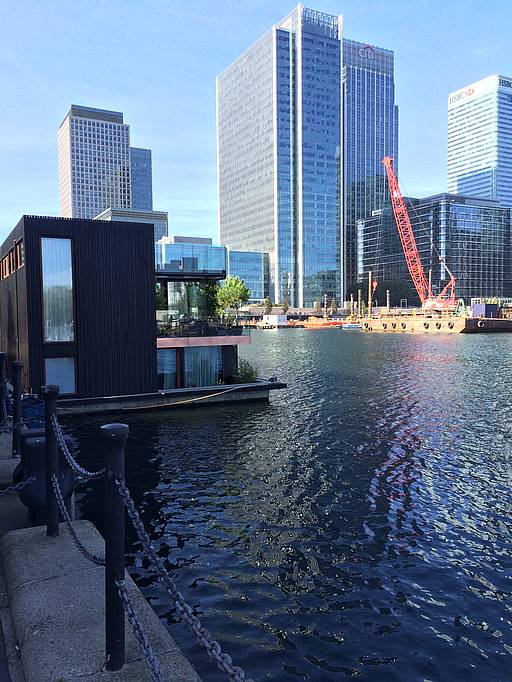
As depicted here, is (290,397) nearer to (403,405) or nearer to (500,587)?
(403,405)

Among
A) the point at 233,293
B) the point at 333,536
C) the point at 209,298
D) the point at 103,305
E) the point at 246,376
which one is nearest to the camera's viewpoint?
the point at 333,536

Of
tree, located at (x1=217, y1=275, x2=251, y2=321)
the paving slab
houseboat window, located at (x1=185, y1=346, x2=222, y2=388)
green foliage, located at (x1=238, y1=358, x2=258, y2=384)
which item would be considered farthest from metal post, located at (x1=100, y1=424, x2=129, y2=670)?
tree, located at (x1=217, y1=275, x2=251, y2=321)

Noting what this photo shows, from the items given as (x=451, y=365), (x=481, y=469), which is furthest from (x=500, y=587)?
(x=451, y=365)

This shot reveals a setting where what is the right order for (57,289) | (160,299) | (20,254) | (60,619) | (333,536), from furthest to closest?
(160,299) < (20,254) < (57,289) < (333,536) < (60,619)

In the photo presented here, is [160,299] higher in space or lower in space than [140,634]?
higher

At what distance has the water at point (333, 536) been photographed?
959 cm

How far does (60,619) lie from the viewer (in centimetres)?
589

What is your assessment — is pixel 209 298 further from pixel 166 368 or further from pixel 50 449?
pixel 50 449

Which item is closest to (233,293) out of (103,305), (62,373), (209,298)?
(209,298)

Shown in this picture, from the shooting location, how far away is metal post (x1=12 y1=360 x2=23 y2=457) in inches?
457

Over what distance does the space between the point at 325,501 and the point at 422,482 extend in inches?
158

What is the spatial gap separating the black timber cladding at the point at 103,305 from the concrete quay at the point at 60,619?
879 inches

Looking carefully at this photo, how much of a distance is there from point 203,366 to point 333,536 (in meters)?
22.6

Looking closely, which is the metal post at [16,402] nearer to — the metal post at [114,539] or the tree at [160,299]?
the metal post at [114,539]
